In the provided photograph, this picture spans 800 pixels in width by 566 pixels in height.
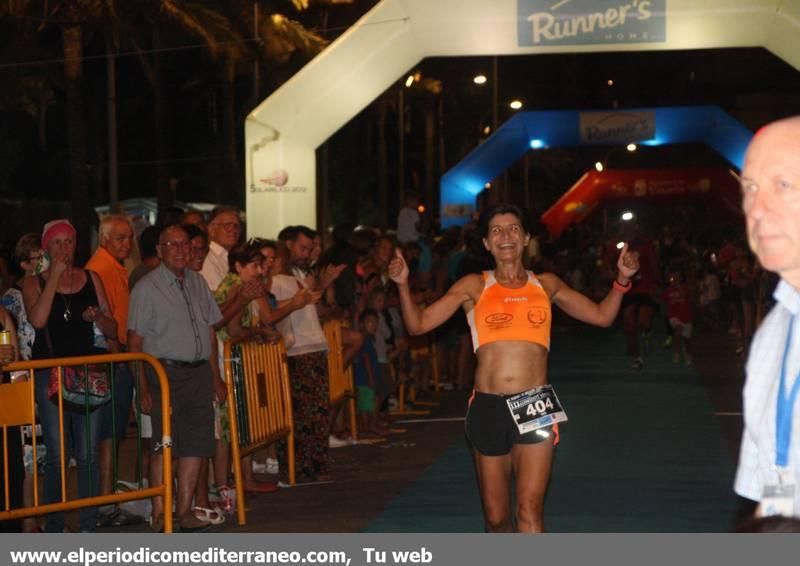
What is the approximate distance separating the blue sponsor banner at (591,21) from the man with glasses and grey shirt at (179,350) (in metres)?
8.29

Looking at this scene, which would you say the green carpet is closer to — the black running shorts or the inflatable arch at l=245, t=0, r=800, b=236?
the black running shorts

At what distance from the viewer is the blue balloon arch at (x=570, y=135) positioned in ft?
103

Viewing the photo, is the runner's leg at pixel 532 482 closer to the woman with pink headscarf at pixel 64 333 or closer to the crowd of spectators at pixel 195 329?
the crowd of spectators at pixel 195 329

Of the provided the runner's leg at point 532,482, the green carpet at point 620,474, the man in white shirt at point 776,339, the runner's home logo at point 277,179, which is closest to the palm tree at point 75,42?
the runner's home logo at point 277,179

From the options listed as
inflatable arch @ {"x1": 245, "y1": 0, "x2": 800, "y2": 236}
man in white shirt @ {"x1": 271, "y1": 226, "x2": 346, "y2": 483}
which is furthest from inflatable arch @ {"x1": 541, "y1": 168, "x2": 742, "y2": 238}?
man in white shirt @ {"x1": 271, "y1": 226, "x2": 346, "y2": 483}

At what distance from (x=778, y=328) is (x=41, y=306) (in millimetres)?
6367

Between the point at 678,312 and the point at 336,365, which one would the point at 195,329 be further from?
the point at 678,312

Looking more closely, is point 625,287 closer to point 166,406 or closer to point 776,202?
point 166,406

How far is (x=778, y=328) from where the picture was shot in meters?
3.42

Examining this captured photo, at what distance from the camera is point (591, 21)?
1670 cm

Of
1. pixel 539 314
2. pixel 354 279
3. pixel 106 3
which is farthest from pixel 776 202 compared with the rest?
pixel 106 3

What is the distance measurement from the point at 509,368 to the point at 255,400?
10.9ft

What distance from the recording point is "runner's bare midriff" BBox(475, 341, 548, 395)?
7.46 m

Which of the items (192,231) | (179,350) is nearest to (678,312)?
(192,231)
